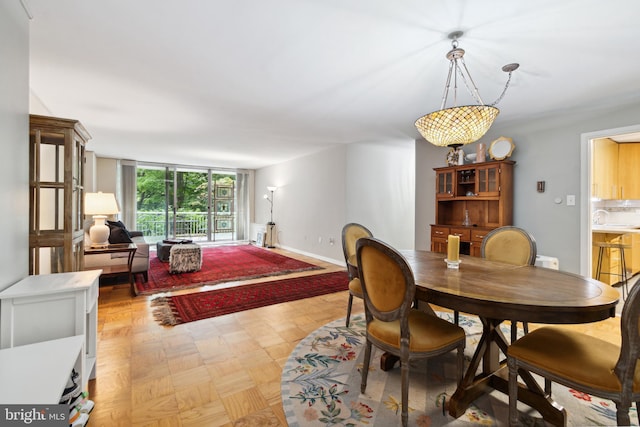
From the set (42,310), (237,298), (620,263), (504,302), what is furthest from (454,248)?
(620,263)

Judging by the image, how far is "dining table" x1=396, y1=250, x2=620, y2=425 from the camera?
4.27 ft

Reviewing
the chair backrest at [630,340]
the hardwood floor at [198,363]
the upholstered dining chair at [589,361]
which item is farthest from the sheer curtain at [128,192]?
the chair backrest at [630,340]

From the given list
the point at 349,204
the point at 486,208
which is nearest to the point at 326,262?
the point at 349,204

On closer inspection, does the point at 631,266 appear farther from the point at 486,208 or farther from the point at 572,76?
the point at 572,76

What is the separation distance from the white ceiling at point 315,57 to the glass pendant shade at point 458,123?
1.58ft

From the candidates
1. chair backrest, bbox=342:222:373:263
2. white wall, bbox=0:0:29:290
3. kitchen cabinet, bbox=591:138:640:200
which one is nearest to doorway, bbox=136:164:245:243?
white wall, bbox=0:0:29:290

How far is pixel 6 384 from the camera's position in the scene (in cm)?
107

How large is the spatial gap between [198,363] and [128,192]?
265 inches

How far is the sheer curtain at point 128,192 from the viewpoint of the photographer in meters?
7.27

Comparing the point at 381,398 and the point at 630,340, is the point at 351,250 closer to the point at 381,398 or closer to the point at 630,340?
the point at 381,398

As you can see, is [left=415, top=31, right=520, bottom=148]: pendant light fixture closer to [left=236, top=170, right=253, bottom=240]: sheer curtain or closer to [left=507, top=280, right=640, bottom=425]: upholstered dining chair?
[left=507, top=280, right=640, bottom=425]: upholstered dining chair

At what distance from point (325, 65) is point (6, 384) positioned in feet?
8.51

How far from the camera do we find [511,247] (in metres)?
2.39

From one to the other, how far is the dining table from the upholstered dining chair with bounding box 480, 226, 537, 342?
0.23m
